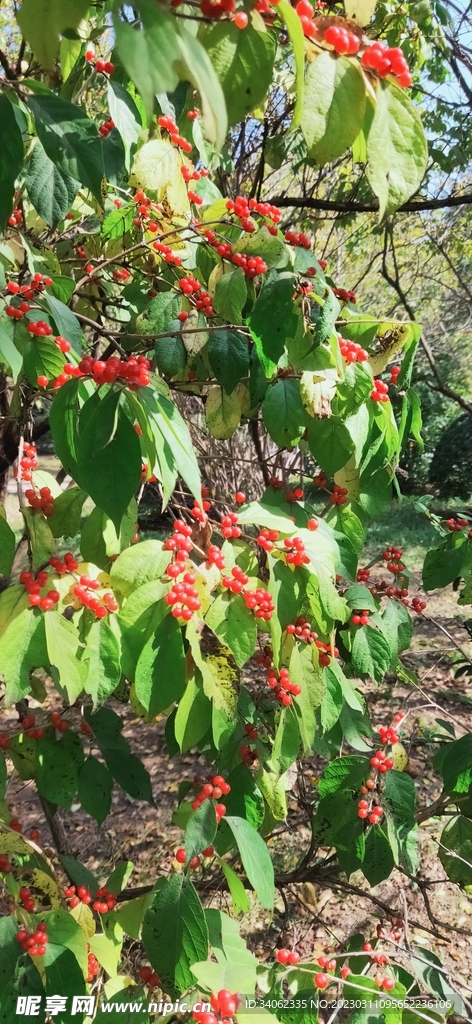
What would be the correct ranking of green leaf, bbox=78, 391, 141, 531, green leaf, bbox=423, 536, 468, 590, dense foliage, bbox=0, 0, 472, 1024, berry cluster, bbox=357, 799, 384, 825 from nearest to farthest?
dense foliage, bbox=0, 0, 472, 1024
green leaf, bbox=78, 391, 141, 531
berry cluster, bbox=357, 799, 384, 825
green leaf, bbox=423, 536, 468, 590

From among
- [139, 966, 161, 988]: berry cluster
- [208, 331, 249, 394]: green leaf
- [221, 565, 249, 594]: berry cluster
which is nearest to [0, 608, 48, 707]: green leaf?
[221, 565, 249, 594]: berry cluster

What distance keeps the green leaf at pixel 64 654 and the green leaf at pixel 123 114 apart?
99 cm

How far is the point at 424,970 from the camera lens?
148 cm

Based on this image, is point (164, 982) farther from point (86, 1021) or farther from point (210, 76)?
point (210, 76)

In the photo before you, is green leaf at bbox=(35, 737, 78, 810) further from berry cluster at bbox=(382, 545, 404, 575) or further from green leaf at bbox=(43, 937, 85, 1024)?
berry cluster at bbox=(382, 545, 404, 575)

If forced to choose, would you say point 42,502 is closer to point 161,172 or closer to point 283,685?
point 283,685

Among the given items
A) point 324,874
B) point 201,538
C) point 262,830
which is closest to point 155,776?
point 324,874

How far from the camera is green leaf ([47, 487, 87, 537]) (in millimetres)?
1294

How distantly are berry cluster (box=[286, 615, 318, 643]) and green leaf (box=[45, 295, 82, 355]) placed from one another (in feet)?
2.65

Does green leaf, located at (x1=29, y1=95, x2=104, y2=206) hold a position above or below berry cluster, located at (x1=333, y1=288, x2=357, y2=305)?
above

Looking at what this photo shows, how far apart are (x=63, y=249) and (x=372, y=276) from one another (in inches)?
200

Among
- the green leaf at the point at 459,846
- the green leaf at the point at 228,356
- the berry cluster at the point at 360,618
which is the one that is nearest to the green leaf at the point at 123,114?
the green leaf at the point at 228,356

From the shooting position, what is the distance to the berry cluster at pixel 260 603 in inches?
48.3

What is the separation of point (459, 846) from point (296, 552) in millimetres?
1311
